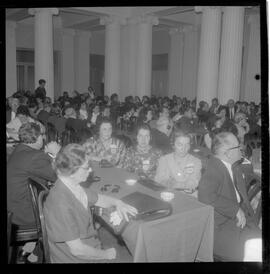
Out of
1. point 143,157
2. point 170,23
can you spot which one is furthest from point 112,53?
point 143,157

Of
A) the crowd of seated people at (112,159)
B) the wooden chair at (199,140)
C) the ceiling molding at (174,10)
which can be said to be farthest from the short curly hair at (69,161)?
the ceiling molding at (174,10)

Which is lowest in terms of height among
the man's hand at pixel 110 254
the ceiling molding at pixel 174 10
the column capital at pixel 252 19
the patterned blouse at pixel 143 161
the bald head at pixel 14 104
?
the man's hand at pixel 110 254

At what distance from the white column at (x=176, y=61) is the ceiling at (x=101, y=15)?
2.16 feet

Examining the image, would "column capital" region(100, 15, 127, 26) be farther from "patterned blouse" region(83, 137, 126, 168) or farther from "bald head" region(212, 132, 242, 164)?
"bald head" region(212, 132, 242, 164)

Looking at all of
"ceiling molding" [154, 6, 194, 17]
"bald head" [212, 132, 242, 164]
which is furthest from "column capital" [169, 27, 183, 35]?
"bald head" [212, 132, 242, 164]

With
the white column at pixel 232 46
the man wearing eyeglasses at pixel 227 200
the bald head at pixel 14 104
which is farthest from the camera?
the white column at pixel 232 46

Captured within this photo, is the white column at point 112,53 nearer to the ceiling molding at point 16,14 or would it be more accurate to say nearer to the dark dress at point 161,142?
the ceiling molding at point 16,14

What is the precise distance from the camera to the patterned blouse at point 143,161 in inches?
135

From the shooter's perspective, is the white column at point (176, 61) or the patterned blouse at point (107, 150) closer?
the patterned blouse at point (107, 150)

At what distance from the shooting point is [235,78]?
25.1 ft

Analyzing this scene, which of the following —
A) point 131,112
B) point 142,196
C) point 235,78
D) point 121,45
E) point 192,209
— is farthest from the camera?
point 121,45

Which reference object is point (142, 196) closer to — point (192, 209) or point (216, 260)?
point (192, 209)
